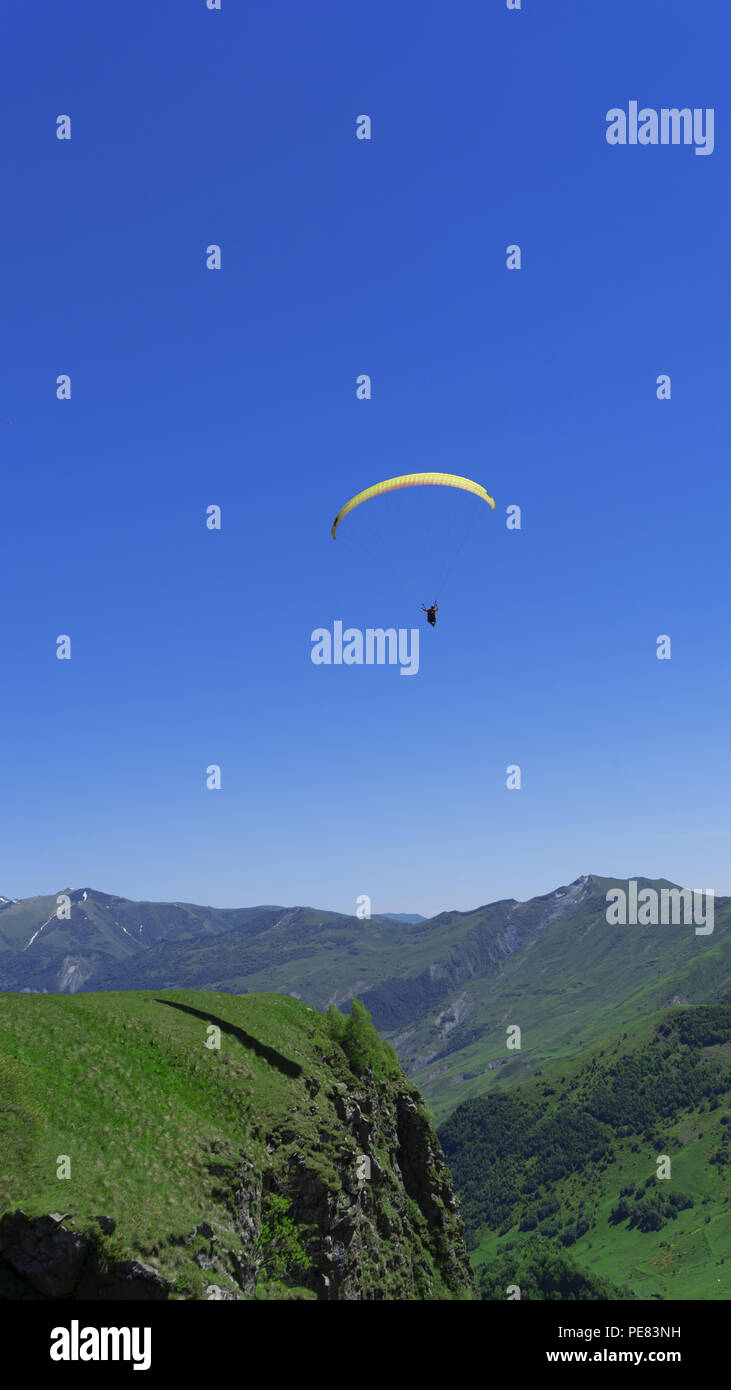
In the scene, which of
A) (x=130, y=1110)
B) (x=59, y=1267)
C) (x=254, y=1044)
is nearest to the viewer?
(x=59, y=1267)

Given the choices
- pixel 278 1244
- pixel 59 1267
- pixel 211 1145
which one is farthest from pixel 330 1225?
pixel 59 1267

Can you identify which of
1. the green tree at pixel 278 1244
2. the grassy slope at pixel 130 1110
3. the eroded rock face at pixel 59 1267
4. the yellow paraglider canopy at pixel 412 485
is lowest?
the green tree at pixel 278 1244

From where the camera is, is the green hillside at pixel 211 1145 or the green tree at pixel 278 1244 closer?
the green hillside at pixel 211 1145

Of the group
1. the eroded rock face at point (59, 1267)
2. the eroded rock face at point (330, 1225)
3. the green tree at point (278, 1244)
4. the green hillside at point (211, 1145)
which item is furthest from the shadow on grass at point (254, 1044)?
the eroded rock face at point (59, 1267)

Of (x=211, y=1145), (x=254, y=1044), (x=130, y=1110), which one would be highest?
(x=130, y=1110)

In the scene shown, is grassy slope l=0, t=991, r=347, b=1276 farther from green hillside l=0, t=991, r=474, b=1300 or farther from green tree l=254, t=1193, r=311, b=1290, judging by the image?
green tree l=254, t=1193, r=311, b=1290

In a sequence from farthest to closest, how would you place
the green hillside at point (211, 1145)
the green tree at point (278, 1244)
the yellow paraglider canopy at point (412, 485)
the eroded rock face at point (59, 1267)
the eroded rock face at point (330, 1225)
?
the yellow paraglider canopy at point (412, 485)
the green tree at point (278, 1244)
the green hillside at point (211, 1145)
the eroded rock face at point (330, 1225)
the eroded rock face at point (59, 1267)

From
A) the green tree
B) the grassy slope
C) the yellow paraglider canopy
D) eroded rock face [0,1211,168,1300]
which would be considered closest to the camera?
eroded rock face [0,1211,168,1300]

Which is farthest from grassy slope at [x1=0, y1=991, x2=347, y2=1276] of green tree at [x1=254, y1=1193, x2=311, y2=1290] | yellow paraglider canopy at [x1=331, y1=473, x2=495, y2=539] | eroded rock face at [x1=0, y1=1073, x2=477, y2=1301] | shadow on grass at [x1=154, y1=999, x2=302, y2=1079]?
yellow paraglider canopy at [x1=331, y1=473, x2=495, y2=539]

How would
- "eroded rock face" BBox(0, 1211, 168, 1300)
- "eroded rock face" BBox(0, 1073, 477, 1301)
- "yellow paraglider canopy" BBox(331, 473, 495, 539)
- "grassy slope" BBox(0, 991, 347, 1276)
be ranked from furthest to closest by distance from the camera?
"yellow paraglider canopy" BBox(331, 473, 495, 539), "grassy slope" BBox(0, 991, 347, 1276), "eroded rock face" BBox(0, 1073, 477, 1301), "eroded rock face" BBox(0, 1211, 168, 1300)

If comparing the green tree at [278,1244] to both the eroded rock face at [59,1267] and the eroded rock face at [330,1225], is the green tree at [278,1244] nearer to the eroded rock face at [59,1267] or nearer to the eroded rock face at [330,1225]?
the eroded rock face at [330,1225]

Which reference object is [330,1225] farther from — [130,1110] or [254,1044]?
[130,1110]

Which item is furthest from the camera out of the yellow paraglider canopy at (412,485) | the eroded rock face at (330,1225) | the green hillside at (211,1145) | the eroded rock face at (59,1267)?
the yellow paraglider canopy at (412,485)
